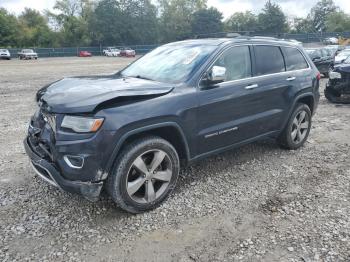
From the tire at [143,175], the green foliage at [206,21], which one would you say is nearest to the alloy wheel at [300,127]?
the tire at [143,175]

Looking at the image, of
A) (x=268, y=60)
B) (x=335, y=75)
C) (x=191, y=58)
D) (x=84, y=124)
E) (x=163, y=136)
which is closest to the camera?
(x=84, y=124)

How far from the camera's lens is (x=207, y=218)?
370 centimetres

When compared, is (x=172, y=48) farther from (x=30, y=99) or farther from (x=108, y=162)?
(x=30, y=99)

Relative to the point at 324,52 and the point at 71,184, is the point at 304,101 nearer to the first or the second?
the point at 71,184

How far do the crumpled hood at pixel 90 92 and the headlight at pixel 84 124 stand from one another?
0.24 feet

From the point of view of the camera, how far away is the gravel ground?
3158 millimetres

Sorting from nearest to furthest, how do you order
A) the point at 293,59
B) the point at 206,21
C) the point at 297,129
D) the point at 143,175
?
1. the point at 143,175
2. the point at 293,59
3. the point at 297,129
4. the point at 206,21

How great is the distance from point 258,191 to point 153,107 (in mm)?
1718

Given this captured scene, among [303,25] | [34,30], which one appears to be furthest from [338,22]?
[34,30]

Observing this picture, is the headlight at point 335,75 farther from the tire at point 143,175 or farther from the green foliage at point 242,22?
the green foliage at point 242,22

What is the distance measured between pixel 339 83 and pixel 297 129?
178 inches

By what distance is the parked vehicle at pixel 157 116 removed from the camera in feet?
10.8

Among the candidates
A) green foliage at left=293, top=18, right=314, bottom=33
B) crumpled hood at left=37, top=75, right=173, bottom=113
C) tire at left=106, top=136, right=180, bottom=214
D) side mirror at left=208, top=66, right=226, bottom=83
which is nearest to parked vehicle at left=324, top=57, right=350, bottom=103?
side mirror at left=208, top=66, right=226, bottom=83

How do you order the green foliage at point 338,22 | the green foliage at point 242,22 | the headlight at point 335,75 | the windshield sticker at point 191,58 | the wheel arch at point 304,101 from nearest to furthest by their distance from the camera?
the windshield sticker at point 191,58, the wheel arch at point 304,101, the headlight at point 335,75, the green foliage at point 242,22, the green foliage at point 338,22
